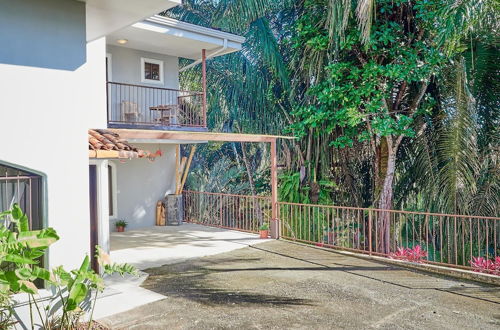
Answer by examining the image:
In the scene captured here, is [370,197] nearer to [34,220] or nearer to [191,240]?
[191,240]

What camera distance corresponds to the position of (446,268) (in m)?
7.95

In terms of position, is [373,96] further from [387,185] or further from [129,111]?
[129,111]

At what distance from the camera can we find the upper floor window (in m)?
13.0

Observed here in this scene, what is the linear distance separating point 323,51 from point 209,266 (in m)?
7.22

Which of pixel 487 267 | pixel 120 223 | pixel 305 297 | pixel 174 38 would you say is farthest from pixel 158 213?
pixel 487 267

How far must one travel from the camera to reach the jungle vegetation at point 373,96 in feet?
33.0

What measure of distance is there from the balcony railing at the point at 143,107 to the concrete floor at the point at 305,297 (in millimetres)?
4864

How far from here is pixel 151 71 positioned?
43.7 feet

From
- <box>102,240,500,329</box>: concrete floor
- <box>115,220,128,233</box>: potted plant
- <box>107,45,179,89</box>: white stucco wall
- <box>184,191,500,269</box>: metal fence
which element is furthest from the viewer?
<box>115,220,128,233</box>: potted plant

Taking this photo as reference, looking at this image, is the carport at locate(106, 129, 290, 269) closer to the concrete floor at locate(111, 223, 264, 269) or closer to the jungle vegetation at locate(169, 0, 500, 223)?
the concrete floor at locate(111, 223, 264, 269)

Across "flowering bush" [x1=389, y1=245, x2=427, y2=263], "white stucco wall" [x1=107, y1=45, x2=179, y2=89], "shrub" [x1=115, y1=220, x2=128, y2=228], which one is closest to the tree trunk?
"flowering bush" [x1=389, y1=245, x2=427, y2=263]

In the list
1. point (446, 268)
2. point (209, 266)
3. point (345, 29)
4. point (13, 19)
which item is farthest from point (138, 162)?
point (446, 268)

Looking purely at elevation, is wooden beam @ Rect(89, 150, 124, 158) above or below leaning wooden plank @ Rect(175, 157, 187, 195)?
above

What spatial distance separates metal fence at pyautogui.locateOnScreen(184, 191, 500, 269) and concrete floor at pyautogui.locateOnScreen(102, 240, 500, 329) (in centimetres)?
131
